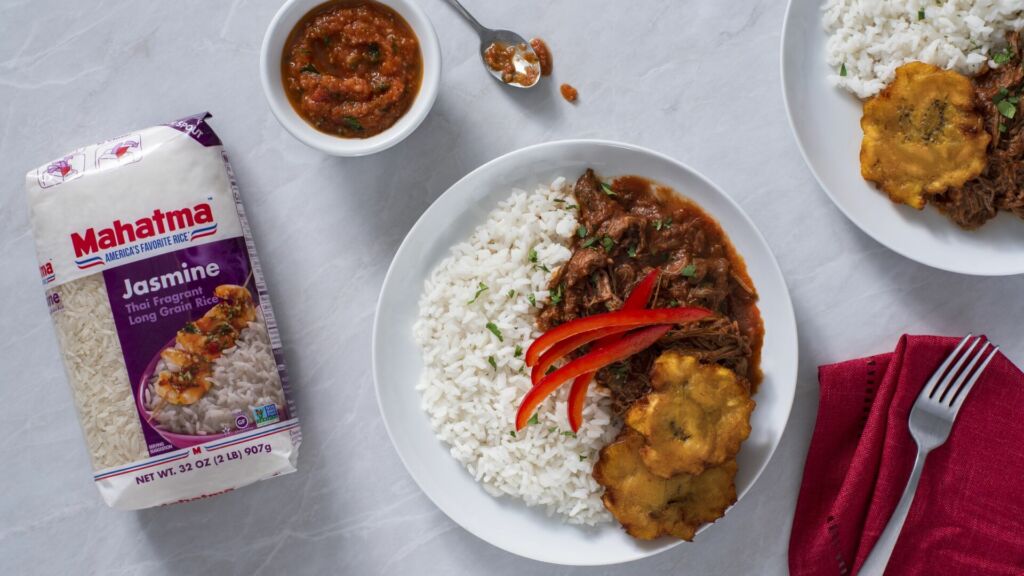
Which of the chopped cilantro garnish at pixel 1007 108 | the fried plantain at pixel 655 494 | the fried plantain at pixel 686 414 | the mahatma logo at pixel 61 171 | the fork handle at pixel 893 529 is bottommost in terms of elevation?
the fork handle at pixel 893 529

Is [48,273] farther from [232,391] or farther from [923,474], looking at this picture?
[923,474]

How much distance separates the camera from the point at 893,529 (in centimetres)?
372

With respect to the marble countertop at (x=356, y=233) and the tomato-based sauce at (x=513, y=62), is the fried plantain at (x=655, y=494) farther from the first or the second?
the tomato-based sauce at (x=513, y=62)

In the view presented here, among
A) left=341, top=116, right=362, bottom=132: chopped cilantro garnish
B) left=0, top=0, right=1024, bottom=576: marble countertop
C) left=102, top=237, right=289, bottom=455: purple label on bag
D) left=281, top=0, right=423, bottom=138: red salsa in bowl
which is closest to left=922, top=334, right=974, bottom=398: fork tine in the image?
left=0, top=0, right=1024, bottom=576: marble countertop

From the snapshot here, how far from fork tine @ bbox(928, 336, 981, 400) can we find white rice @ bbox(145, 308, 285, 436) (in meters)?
3.20

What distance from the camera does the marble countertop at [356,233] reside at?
387cm

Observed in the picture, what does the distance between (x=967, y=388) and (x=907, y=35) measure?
172 cm

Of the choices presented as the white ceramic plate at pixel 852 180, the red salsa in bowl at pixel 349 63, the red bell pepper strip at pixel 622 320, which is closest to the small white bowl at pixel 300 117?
the red salsa in bowl at pixel 349 63

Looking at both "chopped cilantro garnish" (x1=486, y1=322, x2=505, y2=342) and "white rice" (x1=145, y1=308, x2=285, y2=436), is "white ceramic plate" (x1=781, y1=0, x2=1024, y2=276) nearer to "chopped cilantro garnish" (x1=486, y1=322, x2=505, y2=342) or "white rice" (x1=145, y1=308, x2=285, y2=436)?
"chopped cilantro garnish" (x1=486, y1=322, x2=505, y2=342)

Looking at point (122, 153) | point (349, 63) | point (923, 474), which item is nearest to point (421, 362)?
point (349, 63)

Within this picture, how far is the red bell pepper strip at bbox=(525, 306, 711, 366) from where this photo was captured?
3.22 m

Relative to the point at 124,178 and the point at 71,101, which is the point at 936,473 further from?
the point at 71,101

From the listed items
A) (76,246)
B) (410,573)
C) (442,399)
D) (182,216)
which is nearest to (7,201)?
(76,246)

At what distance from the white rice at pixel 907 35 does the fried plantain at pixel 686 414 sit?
159 cm
